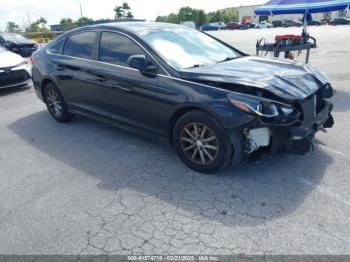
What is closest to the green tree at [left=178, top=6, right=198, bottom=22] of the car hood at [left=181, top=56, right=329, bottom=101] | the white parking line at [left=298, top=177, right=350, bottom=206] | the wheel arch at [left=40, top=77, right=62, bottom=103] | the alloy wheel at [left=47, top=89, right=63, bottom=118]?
the wheel arch at [left=40, top=77, right=62, bottom=103]

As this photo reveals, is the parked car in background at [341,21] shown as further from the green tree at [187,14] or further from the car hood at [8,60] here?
Result: the car hood at [8,60]

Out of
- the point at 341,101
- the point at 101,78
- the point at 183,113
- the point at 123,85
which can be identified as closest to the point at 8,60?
the point at 101,78

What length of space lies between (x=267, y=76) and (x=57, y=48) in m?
3.67

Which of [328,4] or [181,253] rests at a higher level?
[328,4]

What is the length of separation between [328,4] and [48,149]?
652 centimetres

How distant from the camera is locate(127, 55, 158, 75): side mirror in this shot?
3754 mm

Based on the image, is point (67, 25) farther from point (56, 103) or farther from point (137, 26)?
point (137, 26)

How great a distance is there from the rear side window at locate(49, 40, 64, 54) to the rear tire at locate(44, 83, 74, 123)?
0.57m

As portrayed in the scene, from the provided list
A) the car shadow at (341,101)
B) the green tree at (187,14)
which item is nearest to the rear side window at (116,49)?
the car shadow at (341,101)

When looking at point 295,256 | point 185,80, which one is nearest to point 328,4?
point 185,80

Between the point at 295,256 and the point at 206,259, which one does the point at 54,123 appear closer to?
the point at 206,259

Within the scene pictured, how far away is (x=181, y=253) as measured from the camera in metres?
2.54

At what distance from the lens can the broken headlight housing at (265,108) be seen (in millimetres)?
3203

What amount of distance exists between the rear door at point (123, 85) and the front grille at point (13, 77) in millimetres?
4811
